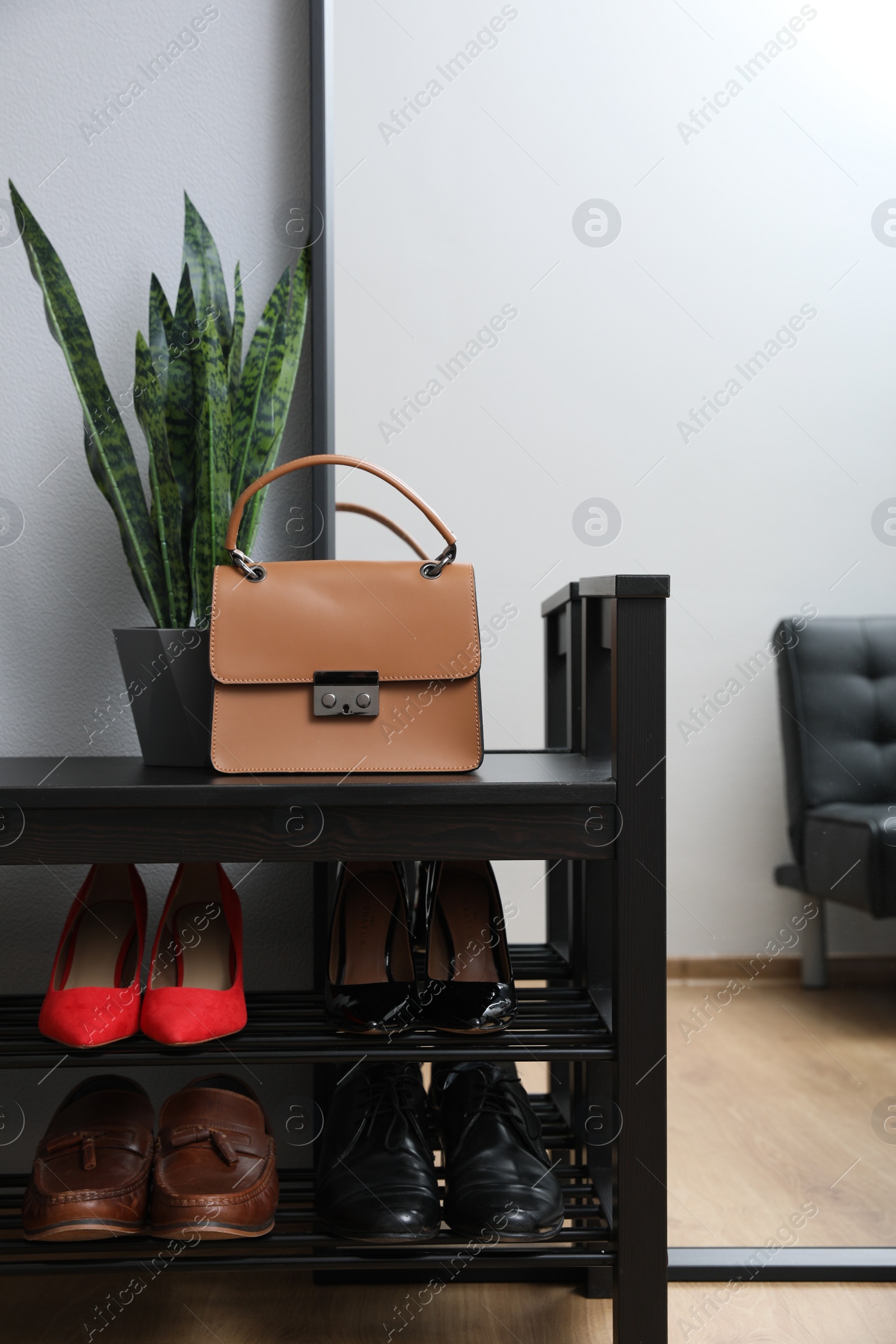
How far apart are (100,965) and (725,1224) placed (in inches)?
31.8

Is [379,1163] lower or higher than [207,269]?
lower

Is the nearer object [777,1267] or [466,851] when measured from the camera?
[466,851]

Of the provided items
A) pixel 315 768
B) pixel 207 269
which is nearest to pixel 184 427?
pixel 207 269

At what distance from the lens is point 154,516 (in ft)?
3.47

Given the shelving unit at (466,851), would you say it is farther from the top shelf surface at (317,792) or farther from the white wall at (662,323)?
the white wall at (662,323)

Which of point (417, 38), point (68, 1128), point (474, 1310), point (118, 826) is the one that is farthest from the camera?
point (417, 38)

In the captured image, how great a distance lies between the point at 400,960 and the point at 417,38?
110 cm

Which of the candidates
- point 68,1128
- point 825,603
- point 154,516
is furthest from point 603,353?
point 68,1128

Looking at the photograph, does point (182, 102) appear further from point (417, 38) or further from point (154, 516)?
point (154, 516)

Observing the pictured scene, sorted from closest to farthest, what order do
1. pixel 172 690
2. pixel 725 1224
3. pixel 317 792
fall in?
pixel 317 792, pixel 172 690, pixel 725 1224

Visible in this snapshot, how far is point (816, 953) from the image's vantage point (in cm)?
126

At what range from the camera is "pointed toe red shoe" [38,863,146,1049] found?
0.88 m

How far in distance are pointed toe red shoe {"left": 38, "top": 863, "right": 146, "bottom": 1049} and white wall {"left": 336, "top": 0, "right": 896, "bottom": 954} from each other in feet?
1.58

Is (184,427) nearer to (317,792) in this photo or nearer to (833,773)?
(317,792)
